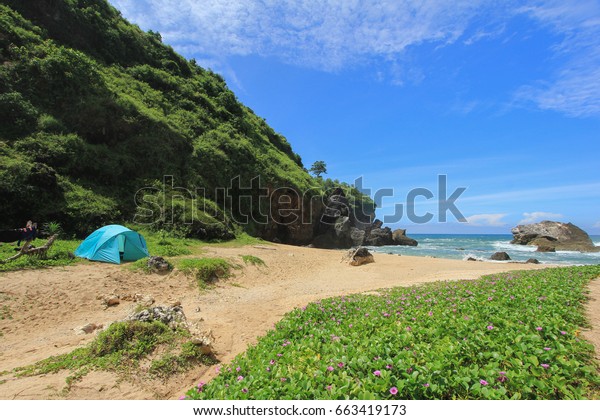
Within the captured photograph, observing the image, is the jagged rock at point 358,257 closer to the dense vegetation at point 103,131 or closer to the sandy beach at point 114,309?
the sandy beach at point 114,309

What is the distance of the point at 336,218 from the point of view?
4572 cm

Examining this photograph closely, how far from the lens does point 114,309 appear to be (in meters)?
9.03

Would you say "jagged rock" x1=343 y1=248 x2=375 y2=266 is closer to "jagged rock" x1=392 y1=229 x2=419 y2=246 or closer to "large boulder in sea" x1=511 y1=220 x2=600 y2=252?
"jagged rock" x1=392 y1=229 x2=419 y2=246

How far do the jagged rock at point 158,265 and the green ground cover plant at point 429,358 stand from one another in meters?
7.68

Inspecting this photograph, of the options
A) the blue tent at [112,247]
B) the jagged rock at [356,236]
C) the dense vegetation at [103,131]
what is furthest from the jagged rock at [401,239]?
the blue tent at [112,247]

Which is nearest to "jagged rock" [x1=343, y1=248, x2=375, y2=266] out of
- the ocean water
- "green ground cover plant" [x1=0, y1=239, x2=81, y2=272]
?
the ocean water

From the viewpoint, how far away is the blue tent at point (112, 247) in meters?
12.6

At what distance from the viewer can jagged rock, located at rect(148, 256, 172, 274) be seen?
12.0 metres

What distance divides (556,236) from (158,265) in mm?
63035

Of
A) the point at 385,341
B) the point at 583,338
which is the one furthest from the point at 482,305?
the point at 385,341

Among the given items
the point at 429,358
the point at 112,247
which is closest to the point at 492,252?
the point at 429,358

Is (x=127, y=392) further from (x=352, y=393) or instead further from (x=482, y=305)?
(x=482, y=305)

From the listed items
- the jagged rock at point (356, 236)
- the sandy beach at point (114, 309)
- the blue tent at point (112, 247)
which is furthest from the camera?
the jagged rock at point (356, 236)

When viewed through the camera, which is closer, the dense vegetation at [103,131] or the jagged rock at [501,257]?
the dense vegetation at [103,131]
